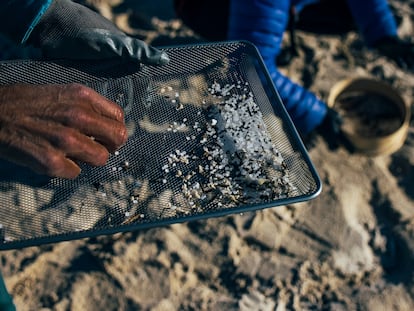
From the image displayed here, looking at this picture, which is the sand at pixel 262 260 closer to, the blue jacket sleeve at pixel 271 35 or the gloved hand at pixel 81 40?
the blue jacket sleeve at pixel 271 35

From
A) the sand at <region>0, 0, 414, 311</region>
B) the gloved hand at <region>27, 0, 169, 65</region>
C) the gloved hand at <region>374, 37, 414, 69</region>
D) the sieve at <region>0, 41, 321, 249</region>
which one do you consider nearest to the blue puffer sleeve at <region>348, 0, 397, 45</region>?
the gloved hand at <region>374, 37, 414, 69</region>

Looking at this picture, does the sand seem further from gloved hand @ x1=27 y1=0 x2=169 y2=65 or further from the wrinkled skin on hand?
gloved hand @ x1=27 y1=0 x2=169 y2=65

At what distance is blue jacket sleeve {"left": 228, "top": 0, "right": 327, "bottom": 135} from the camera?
2033 millimetres

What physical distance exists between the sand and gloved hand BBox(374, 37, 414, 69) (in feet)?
1.69

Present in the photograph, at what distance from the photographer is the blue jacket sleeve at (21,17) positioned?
1.38m

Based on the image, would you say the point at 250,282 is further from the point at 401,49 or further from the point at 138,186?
the point at 401,49

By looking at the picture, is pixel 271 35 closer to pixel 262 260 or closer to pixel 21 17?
pixel 262 260

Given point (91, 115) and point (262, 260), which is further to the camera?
point (262, 260)

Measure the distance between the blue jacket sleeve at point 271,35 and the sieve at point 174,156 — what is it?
0.60 metres

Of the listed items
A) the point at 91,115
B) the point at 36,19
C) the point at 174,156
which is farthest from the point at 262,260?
the point at 36,19

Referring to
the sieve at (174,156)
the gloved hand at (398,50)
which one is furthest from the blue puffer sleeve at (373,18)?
the sieve at (174,156)

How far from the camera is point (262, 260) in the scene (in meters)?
1.85

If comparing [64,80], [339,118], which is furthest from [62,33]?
[339,118]

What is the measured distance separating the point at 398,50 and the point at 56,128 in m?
1.76
